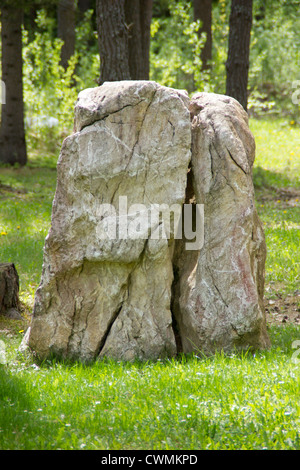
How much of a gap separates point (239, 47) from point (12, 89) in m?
5.62

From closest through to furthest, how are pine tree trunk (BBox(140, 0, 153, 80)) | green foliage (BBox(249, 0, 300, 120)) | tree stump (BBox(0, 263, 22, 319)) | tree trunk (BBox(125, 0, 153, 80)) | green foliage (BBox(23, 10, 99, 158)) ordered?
tree stump (BBox(0, 263, 22, 319)), tree trunk (BBox(125, 0, 153, 80)), pine tree trunk (BBox(140, 0, 153, 80)), green foliage (BBox(23, 10, 99, 158)), green foliage (BBox(249, 0, 300, 120))

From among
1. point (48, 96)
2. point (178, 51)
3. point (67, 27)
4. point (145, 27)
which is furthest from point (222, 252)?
point (67, 27)

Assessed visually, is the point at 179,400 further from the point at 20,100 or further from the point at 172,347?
the point at 20,100

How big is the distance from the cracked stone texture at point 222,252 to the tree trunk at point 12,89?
381 inches

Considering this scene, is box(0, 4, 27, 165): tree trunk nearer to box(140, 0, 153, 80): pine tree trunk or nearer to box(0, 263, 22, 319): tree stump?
box(140, 0, 153, 80): pine tree trunk

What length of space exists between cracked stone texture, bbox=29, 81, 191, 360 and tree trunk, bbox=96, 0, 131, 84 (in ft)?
16.1

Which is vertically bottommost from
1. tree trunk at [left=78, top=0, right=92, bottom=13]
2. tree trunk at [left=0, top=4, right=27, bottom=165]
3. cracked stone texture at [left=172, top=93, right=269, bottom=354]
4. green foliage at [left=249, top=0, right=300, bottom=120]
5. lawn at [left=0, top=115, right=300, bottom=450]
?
lawn at [left=0, top=115, right=300, bottom=450]

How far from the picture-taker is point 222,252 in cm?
495

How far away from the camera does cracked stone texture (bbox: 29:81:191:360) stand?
5023mm

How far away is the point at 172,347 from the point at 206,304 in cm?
54

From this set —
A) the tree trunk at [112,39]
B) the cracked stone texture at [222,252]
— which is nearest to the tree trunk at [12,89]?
the tree trunk at [112,39]

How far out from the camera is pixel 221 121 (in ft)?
17.0

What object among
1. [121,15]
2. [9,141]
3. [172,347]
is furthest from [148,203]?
[9,141]

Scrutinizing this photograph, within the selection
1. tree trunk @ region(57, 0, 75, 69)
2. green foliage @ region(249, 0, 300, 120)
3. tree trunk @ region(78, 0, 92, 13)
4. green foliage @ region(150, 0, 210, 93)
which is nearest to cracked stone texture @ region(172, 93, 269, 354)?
green foliage @ region(150, 0, 210, 93)
